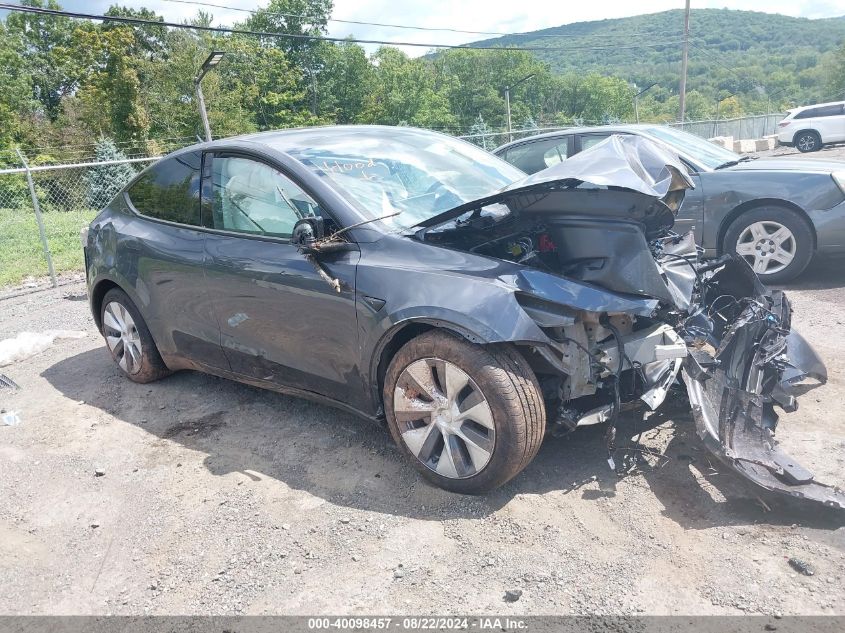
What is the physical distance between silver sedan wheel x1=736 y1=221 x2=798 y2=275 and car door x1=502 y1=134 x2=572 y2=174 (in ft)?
6.70

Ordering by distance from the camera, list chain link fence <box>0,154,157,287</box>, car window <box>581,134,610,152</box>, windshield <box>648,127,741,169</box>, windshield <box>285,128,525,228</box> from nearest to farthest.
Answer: windshield <box>285,128,525,228</box>
windshield <box>648,127,741,169</box>
car window <box>581,134,610,152</box>
chain link fence <box>0,154,157,287</box>

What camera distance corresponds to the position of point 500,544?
2746 millimetres

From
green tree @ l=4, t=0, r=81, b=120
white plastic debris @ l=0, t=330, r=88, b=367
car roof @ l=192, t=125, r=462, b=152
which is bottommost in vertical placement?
white plastic debris @ l=0, t=330, r=88, b=367

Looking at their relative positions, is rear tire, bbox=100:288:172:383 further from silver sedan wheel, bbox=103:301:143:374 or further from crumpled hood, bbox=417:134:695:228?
crumpled hood, bbox=417:134:695:228

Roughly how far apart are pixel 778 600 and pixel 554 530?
0.85 m

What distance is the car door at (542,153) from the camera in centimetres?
729

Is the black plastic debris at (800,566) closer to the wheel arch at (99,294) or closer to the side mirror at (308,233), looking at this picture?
the side mirror at (308,233)

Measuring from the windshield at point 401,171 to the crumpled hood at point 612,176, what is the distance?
0.33m

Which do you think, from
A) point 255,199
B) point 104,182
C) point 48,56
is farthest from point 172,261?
point 48,56

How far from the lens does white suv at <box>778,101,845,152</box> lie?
80.2 ft

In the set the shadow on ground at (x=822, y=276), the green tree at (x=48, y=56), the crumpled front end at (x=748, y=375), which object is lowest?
the shadow on ground at (x=822, y=276)

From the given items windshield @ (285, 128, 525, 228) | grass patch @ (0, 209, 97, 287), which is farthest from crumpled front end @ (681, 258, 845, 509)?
grass patch @ (0, 209, 97, 287)

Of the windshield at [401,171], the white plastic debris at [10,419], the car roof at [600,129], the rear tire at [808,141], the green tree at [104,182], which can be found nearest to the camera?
the windshield at [401,171]

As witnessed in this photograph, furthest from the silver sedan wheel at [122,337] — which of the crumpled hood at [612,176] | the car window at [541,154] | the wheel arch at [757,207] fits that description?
the wheel arch at [757,207]
